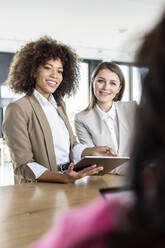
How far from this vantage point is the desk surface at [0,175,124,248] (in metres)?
0.91

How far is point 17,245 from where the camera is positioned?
83cm

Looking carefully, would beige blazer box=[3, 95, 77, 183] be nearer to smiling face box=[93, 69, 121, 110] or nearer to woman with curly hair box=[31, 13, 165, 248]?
smiling face box=[93, 69, 121, 110]

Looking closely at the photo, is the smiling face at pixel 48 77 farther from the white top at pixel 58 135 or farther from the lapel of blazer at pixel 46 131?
the lapel of blazer at pixel 46 131

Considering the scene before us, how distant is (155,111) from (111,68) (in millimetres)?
2268

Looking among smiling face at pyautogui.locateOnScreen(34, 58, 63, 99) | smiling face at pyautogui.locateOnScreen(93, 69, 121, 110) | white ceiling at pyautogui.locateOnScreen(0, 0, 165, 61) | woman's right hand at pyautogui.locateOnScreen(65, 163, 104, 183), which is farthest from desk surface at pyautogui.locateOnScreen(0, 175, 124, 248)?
white ceiling at pyautogui.locateOnScreen(0, 0, 165, 61)

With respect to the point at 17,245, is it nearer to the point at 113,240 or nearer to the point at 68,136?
the point at 113,240

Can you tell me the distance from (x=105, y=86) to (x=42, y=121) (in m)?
0.83

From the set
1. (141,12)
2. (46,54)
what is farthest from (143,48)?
(141,12)

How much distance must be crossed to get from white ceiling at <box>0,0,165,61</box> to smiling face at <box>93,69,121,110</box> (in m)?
2.30

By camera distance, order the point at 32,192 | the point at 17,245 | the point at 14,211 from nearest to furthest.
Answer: the point at 17,245, the point at 14,211, the point at 32,192

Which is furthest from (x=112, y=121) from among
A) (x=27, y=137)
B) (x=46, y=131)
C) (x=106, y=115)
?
(x=27, y=137)

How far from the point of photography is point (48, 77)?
1.99 meters

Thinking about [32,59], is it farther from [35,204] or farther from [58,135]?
[35,204]

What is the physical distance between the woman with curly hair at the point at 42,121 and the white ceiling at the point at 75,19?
2784 millimetres
